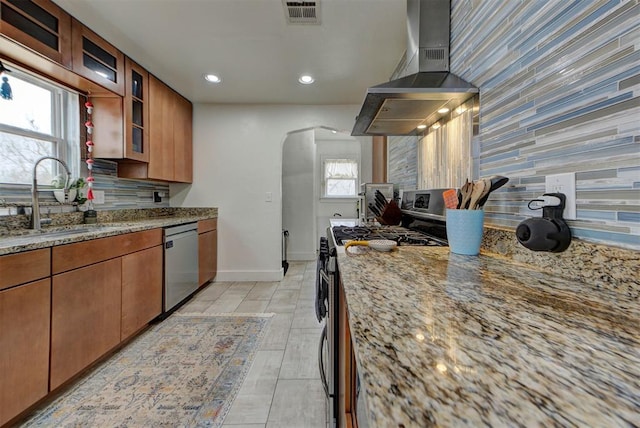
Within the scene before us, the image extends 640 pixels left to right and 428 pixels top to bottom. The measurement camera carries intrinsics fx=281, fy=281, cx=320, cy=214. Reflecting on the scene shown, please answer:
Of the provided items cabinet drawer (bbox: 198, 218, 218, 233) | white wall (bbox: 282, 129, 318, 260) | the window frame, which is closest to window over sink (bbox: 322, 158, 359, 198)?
the window frame

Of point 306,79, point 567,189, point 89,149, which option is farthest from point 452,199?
point 89,149

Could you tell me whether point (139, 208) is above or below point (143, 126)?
below

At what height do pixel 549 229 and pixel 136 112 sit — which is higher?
pixel 136 112

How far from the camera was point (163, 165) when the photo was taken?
2.92 metres

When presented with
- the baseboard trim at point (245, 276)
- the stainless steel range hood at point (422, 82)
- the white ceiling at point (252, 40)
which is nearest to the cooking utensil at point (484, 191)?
the stainless steel range hood at point (422, 82)

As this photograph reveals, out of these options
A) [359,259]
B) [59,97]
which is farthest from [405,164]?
[59,97]

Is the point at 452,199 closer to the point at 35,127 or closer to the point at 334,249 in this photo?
the point at 334,249

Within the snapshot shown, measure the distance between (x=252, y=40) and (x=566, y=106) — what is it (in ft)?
6.84

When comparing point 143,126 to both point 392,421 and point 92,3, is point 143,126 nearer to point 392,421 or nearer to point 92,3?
point 92,3

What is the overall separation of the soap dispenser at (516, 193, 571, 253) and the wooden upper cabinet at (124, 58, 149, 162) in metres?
2.81

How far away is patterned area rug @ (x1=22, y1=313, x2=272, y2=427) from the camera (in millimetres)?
1354

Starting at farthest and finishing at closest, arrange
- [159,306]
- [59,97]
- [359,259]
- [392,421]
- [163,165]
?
[163,165], [159,306], [59,97], [359,259], [392,421]

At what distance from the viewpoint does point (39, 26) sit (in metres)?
1.66

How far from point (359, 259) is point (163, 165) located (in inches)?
106
